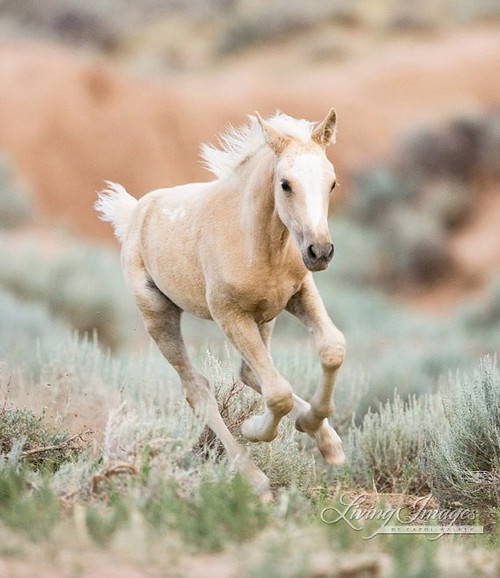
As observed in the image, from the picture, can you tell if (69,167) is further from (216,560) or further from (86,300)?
(216,560)

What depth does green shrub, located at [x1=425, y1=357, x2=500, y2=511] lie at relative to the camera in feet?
23.9

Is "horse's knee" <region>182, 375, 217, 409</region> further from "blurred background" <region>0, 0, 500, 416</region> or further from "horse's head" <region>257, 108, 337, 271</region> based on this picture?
"blurred background" <region>0, 0, 500, 416</region>

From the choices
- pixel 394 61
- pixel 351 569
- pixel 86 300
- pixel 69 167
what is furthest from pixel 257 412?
pixel 394 61

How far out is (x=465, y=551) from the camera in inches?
214

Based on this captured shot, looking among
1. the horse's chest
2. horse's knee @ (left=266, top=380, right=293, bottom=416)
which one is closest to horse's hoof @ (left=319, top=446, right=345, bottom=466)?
horse's knee @ (left=266, top=380, right=293, bottom=416)

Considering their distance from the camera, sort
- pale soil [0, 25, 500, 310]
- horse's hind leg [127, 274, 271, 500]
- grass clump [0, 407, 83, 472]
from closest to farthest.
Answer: grass clump [0, 407, 83, 472] < horse's hind leg [127, 274, 271, 500] < pale soil [0, 25, 500, 310]

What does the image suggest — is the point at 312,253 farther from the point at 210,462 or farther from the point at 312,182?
the point at 210,462

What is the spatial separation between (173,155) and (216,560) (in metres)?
23.8

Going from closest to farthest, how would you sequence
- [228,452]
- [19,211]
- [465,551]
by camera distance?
1. [465,551]
2. [228,452]
3. [19,211]

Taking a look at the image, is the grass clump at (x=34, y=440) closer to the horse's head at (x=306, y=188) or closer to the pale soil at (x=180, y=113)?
the horse's head at (x=306, y=188)

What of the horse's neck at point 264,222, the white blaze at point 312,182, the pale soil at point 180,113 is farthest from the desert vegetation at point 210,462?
the pale soil at point 180,113

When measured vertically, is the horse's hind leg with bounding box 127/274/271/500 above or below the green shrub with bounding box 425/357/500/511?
above

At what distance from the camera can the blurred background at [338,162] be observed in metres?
19.8

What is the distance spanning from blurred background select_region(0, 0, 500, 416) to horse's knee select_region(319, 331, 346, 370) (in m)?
10.9
